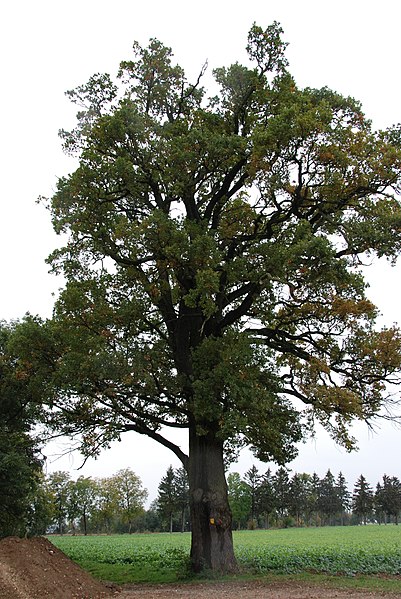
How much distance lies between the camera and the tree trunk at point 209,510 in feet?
45.4

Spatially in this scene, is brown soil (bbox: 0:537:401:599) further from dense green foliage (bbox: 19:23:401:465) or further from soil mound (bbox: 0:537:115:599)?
dense green foliage (bbox: 19:23:401:465)

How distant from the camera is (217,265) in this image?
1384 centimetres

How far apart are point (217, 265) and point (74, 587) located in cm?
816

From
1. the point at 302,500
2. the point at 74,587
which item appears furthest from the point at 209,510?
the point at 302,500

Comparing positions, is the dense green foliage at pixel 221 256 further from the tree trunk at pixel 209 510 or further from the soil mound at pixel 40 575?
the soil mound at pixel 40 575

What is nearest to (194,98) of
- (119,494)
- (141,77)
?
(141,77)

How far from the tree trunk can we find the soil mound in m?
2.61

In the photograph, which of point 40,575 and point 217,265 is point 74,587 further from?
point 217,265

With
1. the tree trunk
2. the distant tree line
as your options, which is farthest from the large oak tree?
the distant tree line

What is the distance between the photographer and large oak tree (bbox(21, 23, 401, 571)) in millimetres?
12969

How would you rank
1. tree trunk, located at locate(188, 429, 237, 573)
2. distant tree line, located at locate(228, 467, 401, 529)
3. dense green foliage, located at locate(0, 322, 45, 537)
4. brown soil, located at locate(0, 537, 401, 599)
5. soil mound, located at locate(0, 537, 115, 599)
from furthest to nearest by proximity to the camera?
1. distant tree line, located at locate(228, 467, 401, 529)
2. dense green foliage, located at locate(0, 322, 45, 537)
3. tree trunk, located at locate(188, 429, 237, 573)
4. brown soil, located at locate(0, 537, 401, 599)
5. soil mound, located at locate(0, 537, 115, 599)

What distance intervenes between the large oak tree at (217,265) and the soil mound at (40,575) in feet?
10.8

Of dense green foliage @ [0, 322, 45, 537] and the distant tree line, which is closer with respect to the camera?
dense green foliage @ [0, 322, 45, 537]

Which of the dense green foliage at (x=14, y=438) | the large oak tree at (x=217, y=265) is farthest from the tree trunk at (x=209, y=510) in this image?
the dense green foliage at (x=14, y=438)
